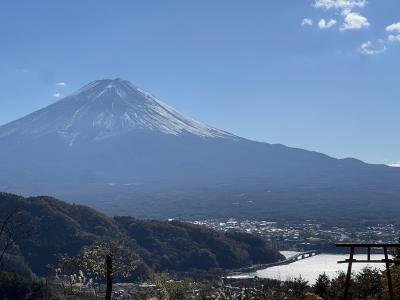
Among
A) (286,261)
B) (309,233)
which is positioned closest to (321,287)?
(286,261)

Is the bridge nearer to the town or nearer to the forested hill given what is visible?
the forested hill

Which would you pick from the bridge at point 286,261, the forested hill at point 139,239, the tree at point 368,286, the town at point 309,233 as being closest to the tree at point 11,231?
the tree at point 368,286

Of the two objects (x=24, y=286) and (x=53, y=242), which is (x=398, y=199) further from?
(x=24, y=286)

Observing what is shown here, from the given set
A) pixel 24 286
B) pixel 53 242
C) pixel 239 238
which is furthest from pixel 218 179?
pixel 24 286

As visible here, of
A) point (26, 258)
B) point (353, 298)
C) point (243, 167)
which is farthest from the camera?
point (243, 167)

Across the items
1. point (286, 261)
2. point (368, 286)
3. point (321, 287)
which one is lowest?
point (286, 261)

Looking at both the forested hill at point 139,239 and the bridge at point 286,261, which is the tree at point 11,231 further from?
the bridge at point 286,261

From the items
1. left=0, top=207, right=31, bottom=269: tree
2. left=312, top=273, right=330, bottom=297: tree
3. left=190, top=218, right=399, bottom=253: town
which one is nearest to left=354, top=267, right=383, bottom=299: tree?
left=312, top=273, right=330, bottom=297: tree

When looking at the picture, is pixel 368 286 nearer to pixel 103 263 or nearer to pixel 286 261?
pixel 103 263
